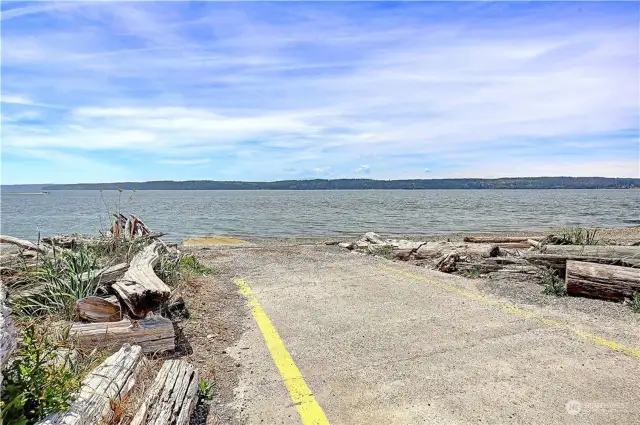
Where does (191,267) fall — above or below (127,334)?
below

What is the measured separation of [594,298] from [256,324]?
5.10 meters

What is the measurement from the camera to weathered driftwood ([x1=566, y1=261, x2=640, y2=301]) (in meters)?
6.77

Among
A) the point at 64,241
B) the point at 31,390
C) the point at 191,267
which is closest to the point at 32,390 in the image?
the point at 31,390

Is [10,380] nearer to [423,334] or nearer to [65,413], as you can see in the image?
[65,413]

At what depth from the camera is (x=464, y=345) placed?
4.99 m

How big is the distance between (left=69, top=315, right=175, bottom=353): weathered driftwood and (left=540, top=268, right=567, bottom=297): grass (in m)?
5.86

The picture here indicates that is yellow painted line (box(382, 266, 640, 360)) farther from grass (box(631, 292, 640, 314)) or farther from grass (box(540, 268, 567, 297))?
grass (box(631, 292, 640, 314))

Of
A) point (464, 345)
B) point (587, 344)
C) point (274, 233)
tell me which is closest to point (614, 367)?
point (587, 344)

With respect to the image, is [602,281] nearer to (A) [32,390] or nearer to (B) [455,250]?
(B) [455,250]

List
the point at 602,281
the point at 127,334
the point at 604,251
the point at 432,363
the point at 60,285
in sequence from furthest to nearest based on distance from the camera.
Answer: the point at 604,251, the point at 602,281, the point at 60,285, the point at 127,334, the point at 432,363

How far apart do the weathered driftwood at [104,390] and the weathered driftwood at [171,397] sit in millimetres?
204

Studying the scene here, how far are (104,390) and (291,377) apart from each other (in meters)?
1.65

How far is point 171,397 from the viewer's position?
3449mm

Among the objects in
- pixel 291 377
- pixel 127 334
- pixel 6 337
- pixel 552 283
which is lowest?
pixel 291 377
